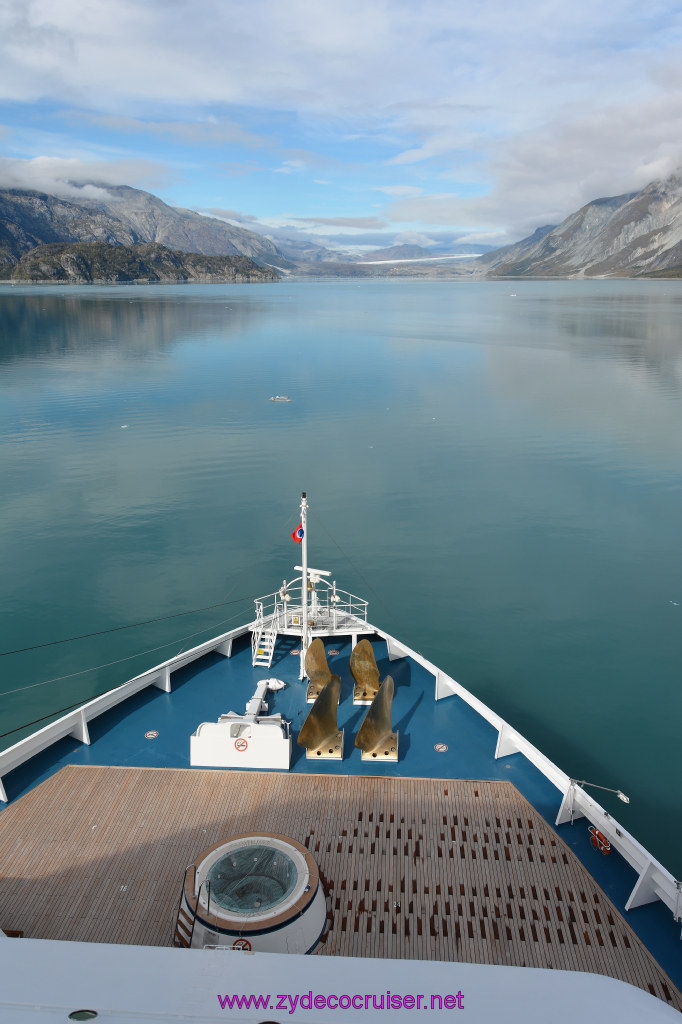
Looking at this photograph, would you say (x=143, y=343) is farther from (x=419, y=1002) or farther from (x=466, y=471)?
(x=419, y=1002)

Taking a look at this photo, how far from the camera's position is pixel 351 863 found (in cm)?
1370

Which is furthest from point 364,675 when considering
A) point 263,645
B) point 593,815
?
point 593,815

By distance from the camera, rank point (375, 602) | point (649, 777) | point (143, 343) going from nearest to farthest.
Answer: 1. point (649, 777)
2. point (375, 602)
3. point (143, 343)

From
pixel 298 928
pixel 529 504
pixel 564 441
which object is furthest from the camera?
pixel 564 441

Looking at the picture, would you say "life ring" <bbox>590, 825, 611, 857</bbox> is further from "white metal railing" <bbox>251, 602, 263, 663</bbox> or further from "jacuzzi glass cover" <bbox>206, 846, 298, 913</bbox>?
"white metal railing" <bbox>251, 602, 263, 663</bbox>

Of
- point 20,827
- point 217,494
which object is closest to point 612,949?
point 20,827

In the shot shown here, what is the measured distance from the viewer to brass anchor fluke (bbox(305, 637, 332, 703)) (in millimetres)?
19766

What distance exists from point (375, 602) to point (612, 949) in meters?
20.6

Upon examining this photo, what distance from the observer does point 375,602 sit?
31.9 m

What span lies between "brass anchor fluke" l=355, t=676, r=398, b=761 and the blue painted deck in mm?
341

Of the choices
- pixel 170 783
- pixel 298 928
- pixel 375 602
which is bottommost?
pixel 375 602

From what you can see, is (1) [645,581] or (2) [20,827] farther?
(1) [645,581]

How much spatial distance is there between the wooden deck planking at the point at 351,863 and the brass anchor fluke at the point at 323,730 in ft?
3.00

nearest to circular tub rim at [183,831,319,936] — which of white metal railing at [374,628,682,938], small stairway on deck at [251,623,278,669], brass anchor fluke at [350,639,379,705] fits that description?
white metal railing at [374,628,682,938]
